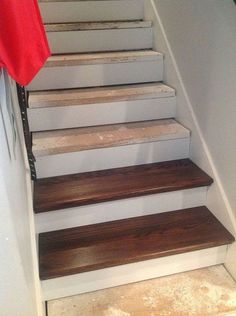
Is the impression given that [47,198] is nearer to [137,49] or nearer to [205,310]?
[205,310]

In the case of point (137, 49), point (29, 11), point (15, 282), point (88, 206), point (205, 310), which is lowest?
point (205, 310)

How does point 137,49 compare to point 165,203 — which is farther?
point 137,49

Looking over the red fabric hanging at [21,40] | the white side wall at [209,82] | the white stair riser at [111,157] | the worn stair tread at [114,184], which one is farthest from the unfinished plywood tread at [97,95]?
the red fabric hanging at [21,40]

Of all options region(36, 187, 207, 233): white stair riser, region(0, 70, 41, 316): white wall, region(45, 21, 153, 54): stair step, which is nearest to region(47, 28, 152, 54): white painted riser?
region(45, 21, 153, 54): stair step

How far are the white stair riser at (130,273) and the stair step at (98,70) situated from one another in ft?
3.49

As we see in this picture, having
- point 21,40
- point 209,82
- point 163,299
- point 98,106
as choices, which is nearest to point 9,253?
point 21,40

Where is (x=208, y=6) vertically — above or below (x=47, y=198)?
above

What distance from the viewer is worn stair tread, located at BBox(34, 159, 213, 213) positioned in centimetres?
135

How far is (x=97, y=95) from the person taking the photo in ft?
5.50

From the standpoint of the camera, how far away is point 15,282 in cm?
83

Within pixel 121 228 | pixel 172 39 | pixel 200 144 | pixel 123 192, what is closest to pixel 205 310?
pixel 121 228

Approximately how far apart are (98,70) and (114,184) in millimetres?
733

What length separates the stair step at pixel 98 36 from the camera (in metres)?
1.88

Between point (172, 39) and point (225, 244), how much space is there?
3.80ft
